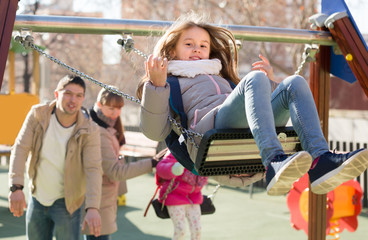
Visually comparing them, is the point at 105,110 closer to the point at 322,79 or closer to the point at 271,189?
the point at 322,79

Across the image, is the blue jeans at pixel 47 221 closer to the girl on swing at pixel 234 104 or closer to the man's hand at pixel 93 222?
the man's hand at pixel 93 222

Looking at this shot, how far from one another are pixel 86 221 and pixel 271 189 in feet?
6.59

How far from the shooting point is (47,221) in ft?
14.3

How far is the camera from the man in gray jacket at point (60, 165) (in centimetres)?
430

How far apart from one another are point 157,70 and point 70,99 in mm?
1563

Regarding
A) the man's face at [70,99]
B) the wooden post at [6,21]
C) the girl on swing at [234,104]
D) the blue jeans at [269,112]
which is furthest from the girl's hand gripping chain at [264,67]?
the wooden post at [6,21]

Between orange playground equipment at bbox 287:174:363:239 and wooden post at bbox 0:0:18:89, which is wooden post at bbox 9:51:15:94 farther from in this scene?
wooden post at bbox 0:0:18:89

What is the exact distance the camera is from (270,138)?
270 centimetres

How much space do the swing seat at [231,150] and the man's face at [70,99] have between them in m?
1.69

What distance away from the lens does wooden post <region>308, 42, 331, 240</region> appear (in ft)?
15.3

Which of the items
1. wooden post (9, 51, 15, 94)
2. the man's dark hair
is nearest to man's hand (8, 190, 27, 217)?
the man's dark hair

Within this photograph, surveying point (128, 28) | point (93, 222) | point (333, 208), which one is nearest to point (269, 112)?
point (128, 28)

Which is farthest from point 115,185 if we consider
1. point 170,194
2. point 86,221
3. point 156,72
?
point 156,72

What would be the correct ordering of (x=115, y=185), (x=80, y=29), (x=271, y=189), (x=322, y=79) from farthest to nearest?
(x=115, y=185), (x=322, y=79), (x=80, y=29), (x=271, y=189)
